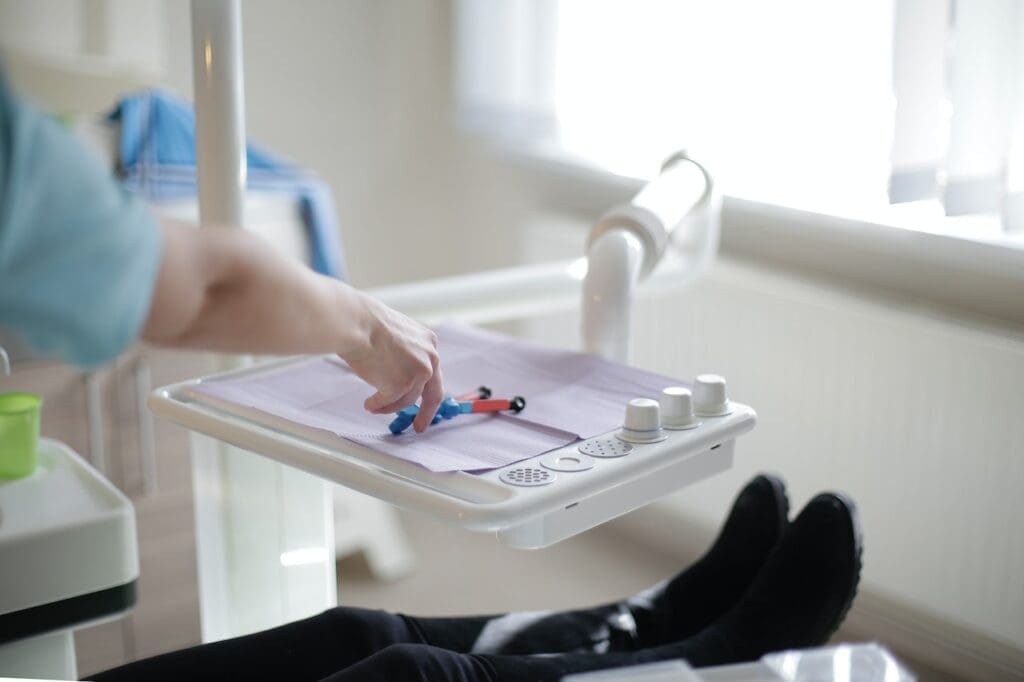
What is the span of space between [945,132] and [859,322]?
0.34 metres

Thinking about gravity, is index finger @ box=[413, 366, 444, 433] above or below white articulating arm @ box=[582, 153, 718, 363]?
below

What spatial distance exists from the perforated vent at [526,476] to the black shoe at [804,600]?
468 millimetres

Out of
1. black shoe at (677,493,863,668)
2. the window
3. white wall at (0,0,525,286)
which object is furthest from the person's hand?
white wall at (0,0,525,286)

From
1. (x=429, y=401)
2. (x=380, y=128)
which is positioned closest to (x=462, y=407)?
(x=429, y=401)

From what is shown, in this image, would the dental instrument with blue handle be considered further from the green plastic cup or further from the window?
the window

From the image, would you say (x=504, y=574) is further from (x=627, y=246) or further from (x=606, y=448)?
(x=606, y=448)

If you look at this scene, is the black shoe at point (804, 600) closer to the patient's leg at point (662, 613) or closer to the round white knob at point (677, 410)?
the patient's leg at point (662, 613)

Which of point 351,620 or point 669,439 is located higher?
point 669,439

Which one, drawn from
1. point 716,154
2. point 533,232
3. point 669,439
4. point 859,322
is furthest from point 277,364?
point 533,232

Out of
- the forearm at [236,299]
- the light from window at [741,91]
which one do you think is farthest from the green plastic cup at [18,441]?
the light from window at [741,91]

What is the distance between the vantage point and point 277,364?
3.99 ft

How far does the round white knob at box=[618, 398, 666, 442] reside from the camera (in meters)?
1.02

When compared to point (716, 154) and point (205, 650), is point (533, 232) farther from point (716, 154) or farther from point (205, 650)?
point (205, 650)

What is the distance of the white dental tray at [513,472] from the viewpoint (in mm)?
903
